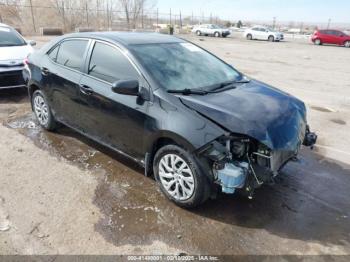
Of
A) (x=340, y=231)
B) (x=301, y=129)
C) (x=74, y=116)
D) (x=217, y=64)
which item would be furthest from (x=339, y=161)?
(x=74, y=116)

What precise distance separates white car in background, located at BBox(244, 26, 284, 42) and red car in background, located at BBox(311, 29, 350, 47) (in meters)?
3.72

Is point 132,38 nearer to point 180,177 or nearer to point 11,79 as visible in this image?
point 180,177

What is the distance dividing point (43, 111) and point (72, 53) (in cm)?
129

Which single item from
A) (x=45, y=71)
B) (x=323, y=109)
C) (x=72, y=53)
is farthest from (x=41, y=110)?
(x=323, y=109)

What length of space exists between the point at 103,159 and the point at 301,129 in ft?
8.64

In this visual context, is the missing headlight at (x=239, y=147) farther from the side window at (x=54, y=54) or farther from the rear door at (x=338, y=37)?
the rear door at (x=338, y=37)

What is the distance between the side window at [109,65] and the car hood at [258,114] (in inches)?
32.1

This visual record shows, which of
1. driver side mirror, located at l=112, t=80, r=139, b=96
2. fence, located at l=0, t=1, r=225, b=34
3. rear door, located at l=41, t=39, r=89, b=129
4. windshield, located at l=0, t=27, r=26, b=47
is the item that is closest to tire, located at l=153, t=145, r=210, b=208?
driver side mirror, located at l=112, t=80, r=139, b=96

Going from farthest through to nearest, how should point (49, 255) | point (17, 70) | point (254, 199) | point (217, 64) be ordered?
point (17, 70), point (217, 64), point (254, 199), point (49, 255)

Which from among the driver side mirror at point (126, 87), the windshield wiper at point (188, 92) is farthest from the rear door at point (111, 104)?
the windshield wiper at point (188, 92)

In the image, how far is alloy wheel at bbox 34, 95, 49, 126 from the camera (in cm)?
531

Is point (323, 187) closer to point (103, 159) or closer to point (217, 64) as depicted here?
point (217, 64)

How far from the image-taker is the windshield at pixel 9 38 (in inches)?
311

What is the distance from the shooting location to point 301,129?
376 cm
